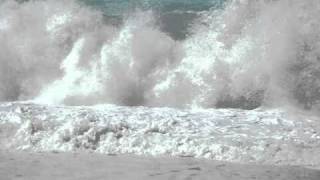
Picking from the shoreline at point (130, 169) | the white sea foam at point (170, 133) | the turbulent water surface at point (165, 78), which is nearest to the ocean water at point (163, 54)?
the turbulent water surface at point (165, 78)

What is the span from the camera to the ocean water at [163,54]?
8258mm

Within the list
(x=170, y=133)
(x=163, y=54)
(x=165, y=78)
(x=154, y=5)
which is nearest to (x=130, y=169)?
(x=170, y=133)

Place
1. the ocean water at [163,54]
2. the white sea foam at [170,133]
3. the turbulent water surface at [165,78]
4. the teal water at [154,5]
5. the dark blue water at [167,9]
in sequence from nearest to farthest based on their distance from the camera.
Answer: the white sea foam at [170,133]
the turbulent water surface at [165,78]
the ocean water at [163,54]
the dark blue water at [167,9]
the teal water at [154,5]

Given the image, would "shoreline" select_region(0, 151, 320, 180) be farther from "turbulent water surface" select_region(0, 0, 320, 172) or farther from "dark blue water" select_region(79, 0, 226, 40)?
"dark blue water" select_region(79, 0, 226, 40)

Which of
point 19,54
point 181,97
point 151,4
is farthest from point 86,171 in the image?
point 151,4

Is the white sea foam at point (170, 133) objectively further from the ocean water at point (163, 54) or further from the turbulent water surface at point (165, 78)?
the ocean water at point (163, 54)

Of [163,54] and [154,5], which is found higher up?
[154,5]

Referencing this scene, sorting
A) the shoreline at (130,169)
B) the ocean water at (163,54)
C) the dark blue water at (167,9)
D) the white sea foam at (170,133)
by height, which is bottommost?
the shoreline at (130,169)

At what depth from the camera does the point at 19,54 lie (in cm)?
991

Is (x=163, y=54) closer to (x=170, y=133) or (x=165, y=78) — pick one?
(x=165, y=78)

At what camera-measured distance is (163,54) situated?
29.6 ft

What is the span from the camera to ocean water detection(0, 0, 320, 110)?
826 cm

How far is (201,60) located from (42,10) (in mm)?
2743

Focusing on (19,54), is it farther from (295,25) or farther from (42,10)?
(295,25)
